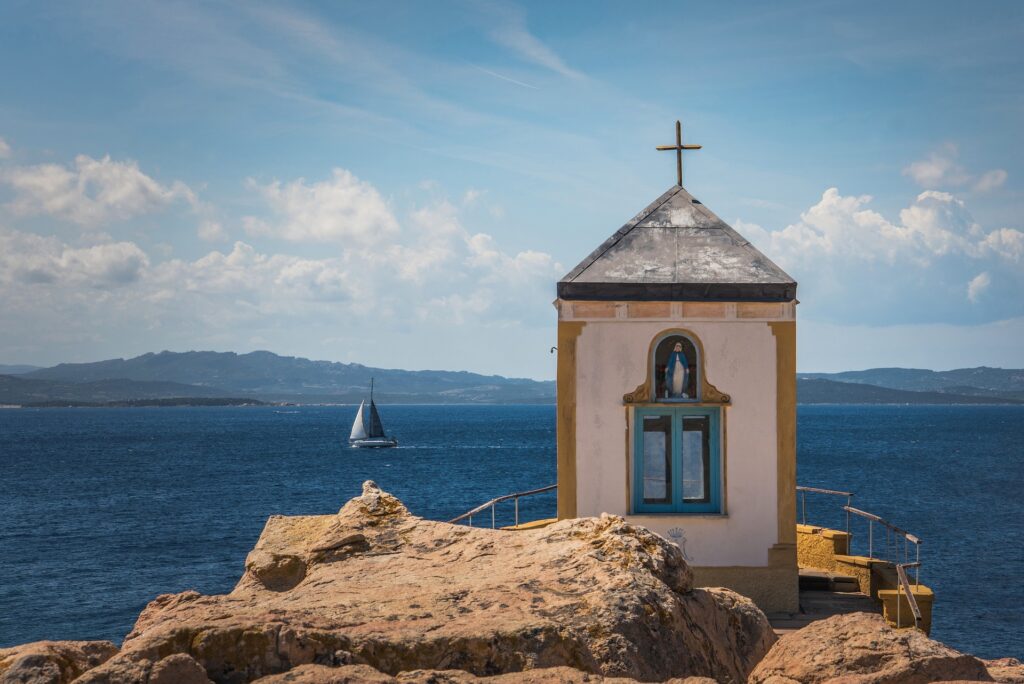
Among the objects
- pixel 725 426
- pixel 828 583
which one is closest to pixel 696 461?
pixel 725 426

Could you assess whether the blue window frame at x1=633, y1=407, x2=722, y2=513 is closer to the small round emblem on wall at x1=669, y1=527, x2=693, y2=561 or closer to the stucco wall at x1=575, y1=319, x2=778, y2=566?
the stucco wall at x1=575, y1=319, x2=778, y2=566

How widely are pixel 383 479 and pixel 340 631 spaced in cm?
9315

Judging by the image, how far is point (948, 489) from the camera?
89812mm

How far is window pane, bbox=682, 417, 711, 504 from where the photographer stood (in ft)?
46.4

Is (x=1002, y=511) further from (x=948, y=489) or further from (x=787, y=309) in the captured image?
(x=787, y=309)

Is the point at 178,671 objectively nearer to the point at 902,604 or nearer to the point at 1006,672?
the point at 1006,672

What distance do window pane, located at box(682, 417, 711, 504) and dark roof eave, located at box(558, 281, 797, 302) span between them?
170 centimetres

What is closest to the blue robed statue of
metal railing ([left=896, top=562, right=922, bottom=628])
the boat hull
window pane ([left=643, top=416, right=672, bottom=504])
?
window pane ([left=643, top=416, right=672, bottom=504])

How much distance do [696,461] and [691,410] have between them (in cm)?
71

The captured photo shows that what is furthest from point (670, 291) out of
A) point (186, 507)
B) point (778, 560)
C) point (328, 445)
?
point (328, 445)

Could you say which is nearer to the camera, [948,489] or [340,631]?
[340,631]

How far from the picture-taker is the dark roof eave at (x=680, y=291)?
1384 cm

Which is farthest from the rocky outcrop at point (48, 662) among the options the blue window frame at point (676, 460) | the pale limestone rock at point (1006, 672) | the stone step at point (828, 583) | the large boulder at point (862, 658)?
the stone step at point (828, 583)

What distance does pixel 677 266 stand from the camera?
14.2 meters
